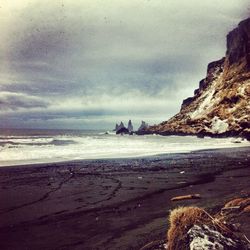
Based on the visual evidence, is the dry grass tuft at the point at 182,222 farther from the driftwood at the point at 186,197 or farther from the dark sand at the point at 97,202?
the driftwood at the point at 186,197

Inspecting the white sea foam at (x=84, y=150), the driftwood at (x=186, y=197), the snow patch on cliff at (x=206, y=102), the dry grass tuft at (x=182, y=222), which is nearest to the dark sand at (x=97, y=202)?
the driftwood at (x=186, y=197)

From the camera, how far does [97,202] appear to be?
9.27 m

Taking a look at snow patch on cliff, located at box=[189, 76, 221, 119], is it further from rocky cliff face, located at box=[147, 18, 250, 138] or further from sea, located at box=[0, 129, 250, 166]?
sea, located at box=[0, 129, 250, 166]

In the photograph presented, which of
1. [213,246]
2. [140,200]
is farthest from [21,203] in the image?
[213,246]

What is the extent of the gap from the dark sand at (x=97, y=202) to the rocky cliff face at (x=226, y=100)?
53860 mm

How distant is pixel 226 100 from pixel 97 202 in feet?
258

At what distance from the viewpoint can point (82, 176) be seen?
14133mm

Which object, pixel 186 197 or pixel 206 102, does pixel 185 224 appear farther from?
pixel 206 102

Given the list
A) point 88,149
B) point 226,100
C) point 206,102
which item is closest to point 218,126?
point 226,100

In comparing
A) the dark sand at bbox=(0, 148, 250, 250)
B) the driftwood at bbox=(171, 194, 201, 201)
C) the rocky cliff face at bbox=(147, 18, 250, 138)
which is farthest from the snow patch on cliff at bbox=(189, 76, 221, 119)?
the driftwood at bbox=(171, 194, 201, 201)

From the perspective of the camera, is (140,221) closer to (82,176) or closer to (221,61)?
(82,176)

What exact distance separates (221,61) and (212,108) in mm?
40360

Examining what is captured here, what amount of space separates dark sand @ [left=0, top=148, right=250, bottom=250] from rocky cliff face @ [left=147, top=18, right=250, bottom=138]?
5386 centimetres

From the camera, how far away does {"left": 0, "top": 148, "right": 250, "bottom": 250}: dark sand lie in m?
6.24
